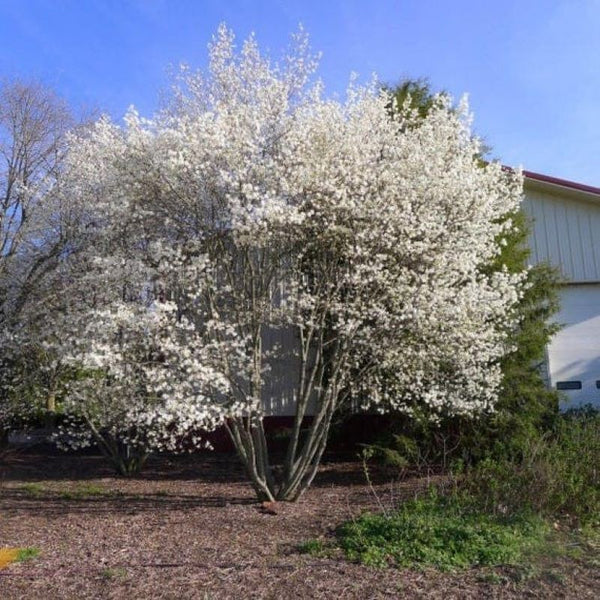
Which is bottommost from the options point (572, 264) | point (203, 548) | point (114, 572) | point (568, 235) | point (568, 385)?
point (114, 572)

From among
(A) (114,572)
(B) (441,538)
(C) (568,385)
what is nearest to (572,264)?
(C) (568,385)

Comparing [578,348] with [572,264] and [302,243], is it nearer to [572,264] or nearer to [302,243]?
[572,264]

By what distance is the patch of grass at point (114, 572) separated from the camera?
17.3ft

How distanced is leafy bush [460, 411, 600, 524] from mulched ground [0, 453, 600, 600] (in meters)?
0.98

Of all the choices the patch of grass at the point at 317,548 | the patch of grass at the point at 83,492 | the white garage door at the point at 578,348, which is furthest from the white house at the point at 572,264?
the patch of grass at the point at 83,492

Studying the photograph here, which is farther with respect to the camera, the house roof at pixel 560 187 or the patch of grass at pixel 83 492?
the house roof at pixel 560 187

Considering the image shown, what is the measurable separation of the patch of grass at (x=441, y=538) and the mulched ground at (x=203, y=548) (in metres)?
0.19

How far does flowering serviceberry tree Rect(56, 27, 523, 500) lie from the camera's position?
7074mm

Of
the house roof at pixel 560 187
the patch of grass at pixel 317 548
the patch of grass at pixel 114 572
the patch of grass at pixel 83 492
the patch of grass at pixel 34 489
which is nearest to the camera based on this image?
the patch of grass at pixel 114 572

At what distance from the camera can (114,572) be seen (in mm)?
5355

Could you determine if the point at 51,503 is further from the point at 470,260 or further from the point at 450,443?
the point at 470,260

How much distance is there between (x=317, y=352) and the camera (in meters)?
8.03

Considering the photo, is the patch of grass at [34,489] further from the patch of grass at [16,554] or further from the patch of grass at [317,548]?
the patch of grass at [317,548]

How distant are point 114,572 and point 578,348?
8.95m
